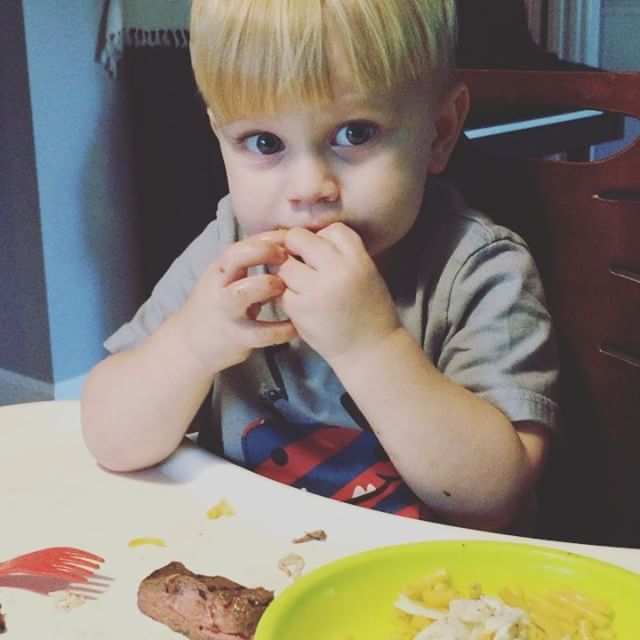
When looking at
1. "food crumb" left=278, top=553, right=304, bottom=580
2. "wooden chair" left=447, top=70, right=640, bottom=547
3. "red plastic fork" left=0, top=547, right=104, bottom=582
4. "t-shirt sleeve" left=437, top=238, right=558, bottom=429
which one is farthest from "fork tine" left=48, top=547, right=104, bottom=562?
"wooden chair" left=447, top=70, right=640, bottom=547

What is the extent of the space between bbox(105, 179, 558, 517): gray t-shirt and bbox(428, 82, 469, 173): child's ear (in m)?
0.06

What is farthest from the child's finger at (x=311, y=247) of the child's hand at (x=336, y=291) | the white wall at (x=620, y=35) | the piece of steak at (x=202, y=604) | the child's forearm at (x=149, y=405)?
the white wall at (x=620, y=35)

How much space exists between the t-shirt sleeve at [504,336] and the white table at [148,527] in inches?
6.4

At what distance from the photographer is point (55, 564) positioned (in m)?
0.62

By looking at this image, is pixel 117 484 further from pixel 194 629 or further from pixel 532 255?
pixel 532 255

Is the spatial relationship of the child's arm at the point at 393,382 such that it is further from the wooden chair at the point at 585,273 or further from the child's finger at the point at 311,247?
the wooden chair at the point at 585,273

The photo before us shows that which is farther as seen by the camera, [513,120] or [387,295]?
[513,120]

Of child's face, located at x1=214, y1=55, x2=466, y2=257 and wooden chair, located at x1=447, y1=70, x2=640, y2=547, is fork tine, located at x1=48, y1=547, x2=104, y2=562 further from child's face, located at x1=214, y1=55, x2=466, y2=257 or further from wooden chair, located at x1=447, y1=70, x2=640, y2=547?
wooden chair, located at x1=447, y1=70, x2=640, y2=547

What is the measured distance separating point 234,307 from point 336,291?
0.08 metres

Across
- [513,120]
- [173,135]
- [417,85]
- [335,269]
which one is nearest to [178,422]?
[335,269]

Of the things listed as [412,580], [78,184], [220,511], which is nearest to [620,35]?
[78,184]

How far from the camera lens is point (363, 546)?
664 millimetres

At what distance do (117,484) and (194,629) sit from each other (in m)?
0.24

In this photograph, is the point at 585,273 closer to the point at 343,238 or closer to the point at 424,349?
the point at 424,349
